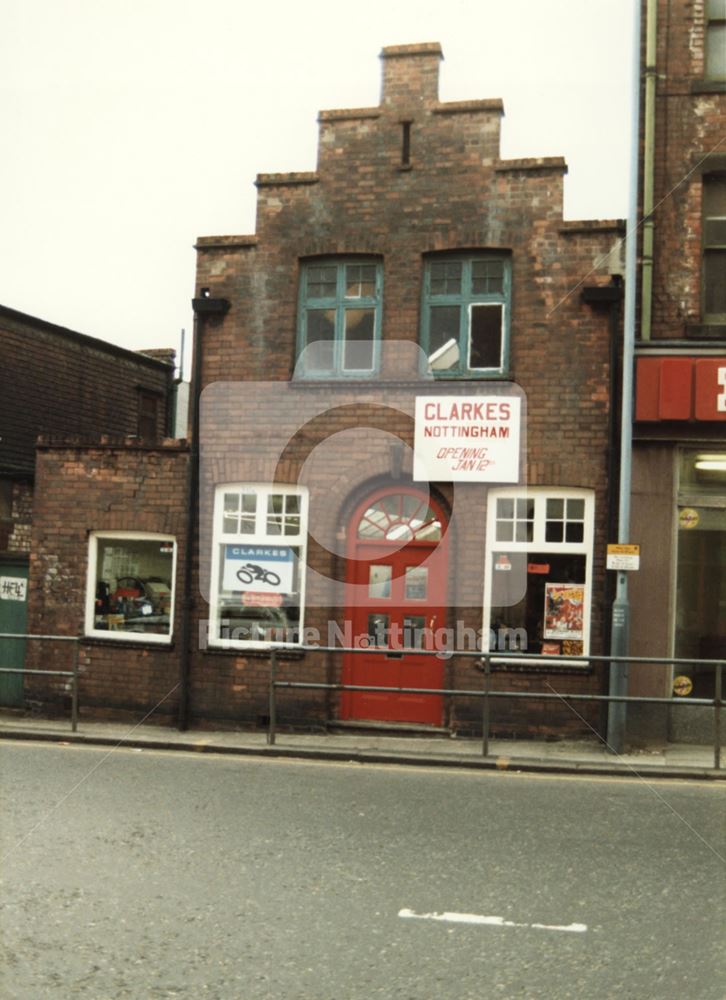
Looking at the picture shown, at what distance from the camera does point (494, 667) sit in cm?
1344

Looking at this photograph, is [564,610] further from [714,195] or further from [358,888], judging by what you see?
[358,888]

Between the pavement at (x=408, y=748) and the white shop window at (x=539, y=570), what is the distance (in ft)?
4.20

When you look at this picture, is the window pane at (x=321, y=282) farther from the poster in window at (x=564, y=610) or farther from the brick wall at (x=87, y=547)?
the poster in window at (x=564, y=610)

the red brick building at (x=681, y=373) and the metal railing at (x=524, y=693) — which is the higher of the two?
the red brick building at (x=681, y=373)

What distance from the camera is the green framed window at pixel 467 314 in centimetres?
1387

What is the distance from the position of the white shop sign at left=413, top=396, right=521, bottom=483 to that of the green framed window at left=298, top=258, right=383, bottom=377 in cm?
111

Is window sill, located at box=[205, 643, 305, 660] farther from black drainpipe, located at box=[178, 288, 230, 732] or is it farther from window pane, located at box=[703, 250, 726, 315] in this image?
window pane, located at box=[703, 250, 726, 315]

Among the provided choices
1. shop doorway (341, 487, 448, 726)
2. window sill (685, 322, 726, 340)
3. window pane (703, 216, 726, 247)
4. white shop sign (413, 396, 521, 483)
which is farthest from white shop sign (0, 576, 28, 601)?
window pane (703, 216, 726, 247)

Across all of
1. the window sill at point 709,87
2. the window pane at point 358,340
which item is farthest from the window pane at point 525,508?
the window sill at point 709,87

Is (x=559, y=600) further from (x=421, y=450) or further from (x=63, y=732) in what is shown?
(x=63, y=732)

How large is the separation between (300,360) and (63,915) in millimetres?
9107

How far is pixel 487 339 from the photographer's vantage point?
45.5 ft

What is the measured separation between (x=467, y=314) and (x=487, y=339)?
0.41 metres

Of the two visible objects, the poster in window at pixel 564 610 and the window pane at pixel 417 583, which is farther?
the window pane at pixel 417 583
